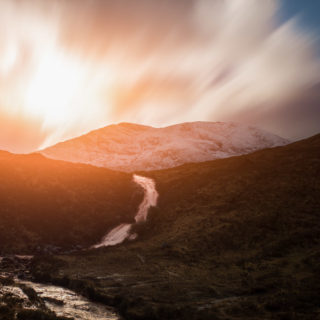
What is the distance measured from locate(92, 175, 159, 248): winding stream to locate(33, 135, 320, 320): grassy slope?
3491 millimetres

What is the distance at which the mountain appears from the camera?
78875 mm

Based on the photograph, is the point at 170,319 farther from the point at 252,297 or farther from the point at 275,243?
the point at 275,243

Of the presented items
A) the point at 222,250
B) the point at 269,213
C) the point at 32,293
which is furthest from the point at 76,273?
the point at 269,213

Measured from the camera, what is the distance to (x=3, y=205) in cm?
8925

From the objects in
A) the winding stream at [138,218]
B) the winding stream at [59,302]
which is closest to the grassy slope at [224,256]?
the winding stream at [59,302]

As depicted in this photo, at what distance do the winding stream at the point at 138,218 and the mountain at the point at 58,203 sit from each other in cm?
245

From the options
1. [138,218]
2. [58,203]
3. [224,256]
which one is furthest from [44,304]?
[58,203]

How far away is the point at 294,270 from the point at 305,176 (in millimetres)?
Result: 55184

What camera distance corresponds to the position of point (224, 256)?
57.9 m

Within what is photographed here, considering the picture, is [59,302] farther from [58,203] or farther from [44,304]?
[58,203]

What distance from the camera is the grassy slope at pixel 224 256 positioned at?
34438 millimetres

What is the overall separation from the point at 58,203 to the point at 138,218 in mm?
26288

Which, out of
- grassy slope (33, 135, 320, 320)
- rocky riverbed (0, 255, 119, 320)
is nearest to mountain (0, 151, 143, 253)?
grassy slope (33, 135, 320, 320)

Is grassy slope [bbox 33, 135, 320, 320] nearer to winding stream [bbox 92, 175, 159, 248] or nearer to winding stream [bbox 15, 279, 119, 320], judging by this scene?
winding stream [bbox 15, 279, 119, 320]
